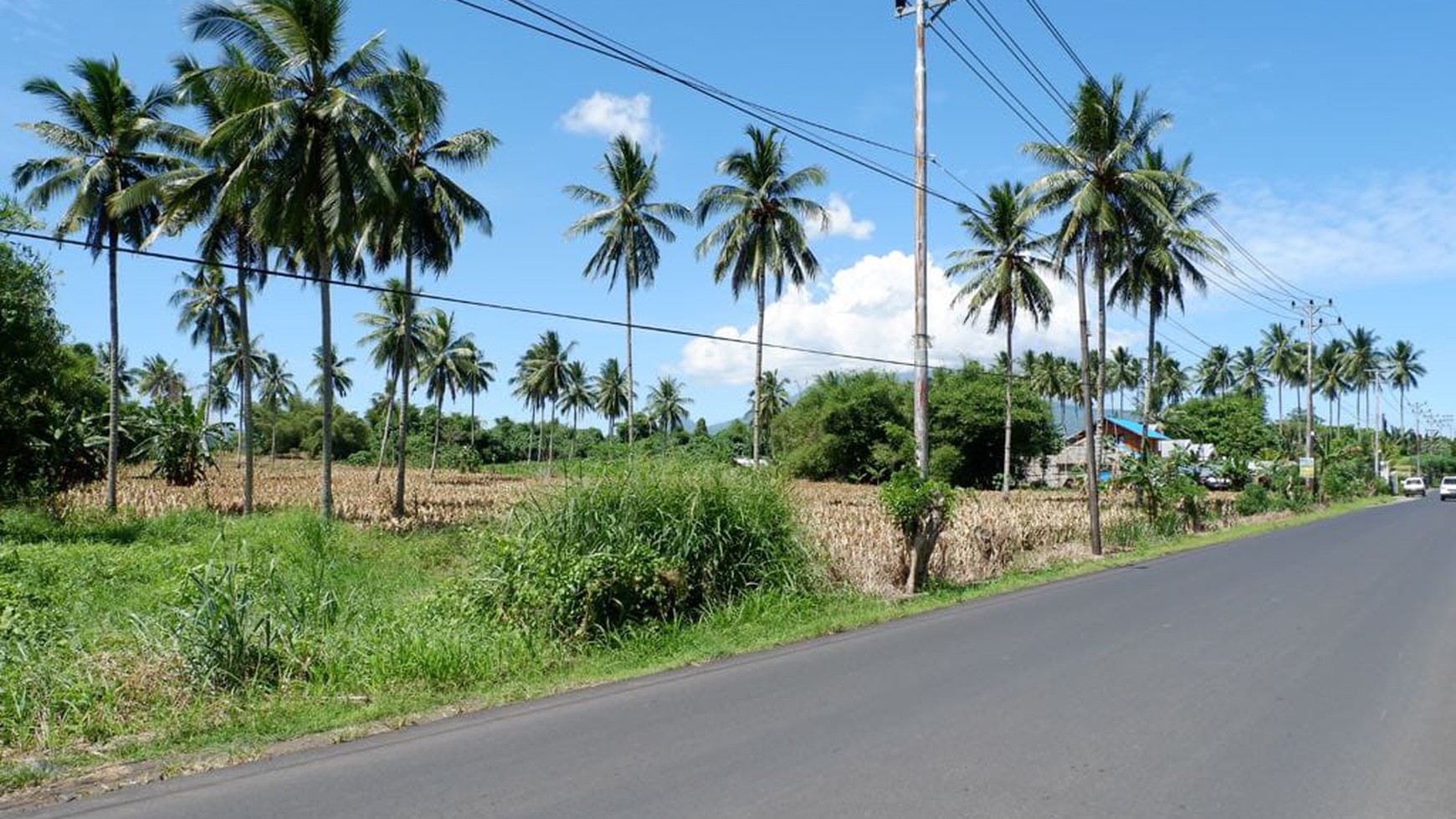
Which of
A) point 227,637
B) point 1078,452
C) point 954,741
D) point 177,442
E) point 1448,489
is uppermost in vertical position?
point 177,442

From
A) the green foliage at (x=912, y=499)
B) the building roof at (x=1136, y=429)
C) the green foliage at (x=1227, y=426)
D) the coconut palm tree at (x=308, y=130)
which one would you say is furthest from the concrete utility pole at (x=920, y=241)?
the building roof at (x=1136, y=429)

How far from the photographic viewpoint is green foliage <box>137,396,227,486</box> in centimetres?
3547

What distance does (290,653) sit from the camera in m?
7.63

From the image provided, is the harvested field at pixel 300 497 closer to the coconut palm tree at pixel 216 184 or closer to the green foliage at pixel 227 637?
the coconut palm tree at pixel 216 184

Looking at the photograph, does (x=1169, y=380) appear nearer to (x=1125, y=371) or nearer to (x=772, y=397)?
(x=1125, y=371)

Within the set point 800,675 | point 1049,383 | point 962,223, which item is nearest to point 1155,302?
point 962,223

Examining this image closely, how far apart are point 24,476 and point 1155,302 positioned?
38.1m

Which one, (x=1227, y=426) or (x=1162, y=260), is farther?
(x=1227, y=426)

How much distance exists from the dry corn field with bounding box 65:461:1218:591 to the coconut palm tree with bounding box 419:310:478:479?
7160 millimetres

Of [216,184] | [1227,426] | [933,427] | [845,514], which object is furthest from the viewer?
[1227,426]

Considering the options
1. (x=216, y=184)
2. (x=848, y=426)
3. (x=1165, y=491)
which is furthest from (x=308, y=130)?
(x=848, y=426)

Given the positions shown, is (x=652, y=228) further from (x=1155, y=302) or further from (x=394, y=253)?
(x=1155, y=302)

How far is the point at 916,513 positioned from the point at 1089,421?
9.62m

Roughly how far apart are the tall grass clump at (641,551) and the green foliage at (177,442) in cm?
3108
